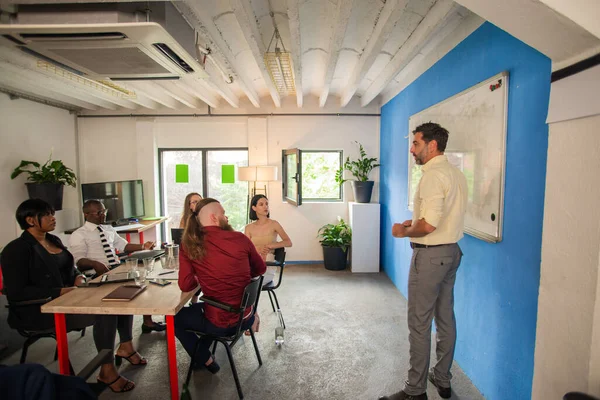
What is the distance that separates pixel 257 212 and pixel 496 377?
7.62 ft

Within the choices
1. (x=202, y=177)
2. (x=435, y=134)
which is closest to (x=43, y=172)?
(x=202, y=177)

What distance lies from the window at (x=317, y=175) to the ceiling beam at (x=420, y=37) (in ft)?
5.58

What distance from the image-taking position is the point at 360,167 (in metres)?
5.23

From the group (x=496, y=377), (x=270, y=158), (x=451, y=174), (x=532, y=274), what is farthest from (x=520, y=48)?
(x=270, y=158)

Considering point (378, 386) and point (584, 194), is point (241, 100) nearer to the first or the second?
point (378, 386)

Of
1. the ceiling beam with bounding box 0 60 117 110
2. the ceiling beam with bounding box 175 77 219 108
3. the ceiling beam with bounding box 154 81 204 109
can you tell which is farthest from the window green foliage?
the ceiling beam with bounding box 0 60 117 110

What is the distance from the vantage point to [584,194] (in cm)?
137

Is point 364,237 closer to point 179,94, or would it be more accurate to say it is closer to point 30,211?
point 179,94

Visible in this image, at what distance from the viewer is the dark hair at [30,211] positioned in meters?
2.38

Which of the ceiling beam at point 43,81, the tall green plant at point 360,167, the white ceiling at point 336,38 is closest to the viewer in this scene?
the white ceiling at point 336,38

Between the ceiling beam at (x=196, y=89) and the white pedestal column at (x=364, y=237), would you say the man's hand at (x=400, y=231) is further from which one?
the ceiling beam at (x=196, y=89)

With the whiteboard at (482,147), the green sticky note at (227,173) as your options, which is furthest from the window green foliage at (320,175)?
the whiteboard at (482,147)

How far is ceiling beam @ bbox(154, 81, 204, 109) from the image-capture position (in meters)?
4.30

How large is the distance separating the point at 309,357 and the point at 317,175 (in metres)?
3.42
